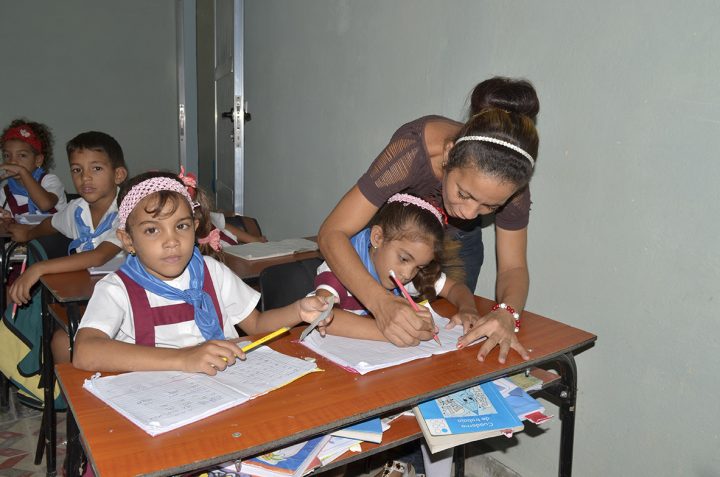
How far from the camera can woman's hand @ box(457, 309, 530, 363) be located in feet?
4.79

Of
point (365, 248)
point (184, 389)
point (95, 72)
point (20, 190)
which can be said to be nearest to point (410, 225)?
point (365, 248)

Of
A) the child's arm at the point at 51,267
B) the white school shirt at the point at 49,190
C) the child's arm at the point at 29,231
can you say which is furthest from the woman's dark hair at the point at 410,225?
the white school shirt at the point at 49,190

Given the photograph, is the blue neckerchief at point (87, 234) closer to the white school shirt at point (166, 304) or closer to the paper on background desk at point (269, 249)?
the paper on background desk at point (269, 249)

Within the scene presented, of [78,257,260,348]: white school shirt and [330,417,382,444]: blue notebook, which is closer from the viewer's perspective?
[330,417,382,444]: blue notebook

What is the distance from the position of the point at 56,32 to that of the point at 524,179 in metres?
5.73

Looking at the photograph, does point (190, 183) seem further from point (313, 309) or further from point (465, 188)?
point (465, 188)

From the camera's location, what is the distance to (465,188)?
4.89 ft

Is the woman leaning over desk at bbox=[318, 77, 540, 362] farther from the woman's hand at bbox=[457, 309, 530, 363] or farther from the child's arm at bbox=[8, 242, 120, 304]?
the child's arm at bbox=[8, 242, 120, 304]

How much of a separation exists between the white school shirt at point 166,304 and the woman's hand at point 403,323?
1.44ft

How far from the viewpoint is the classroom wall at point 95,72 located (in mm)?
5711

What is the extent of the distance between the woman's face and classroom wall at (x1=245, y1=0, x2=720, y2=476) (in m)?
0.39

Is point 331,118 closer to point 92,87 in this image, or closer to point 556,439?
point 556,439

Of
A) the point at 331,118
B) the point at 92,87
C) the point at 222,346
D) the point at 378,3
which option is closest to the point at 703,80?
the point at 222,346

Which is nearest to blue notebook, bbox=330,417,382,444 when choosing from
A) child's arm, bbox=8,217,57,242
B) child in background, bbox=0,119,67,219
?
child's arm, bbox=8,217,57,242
